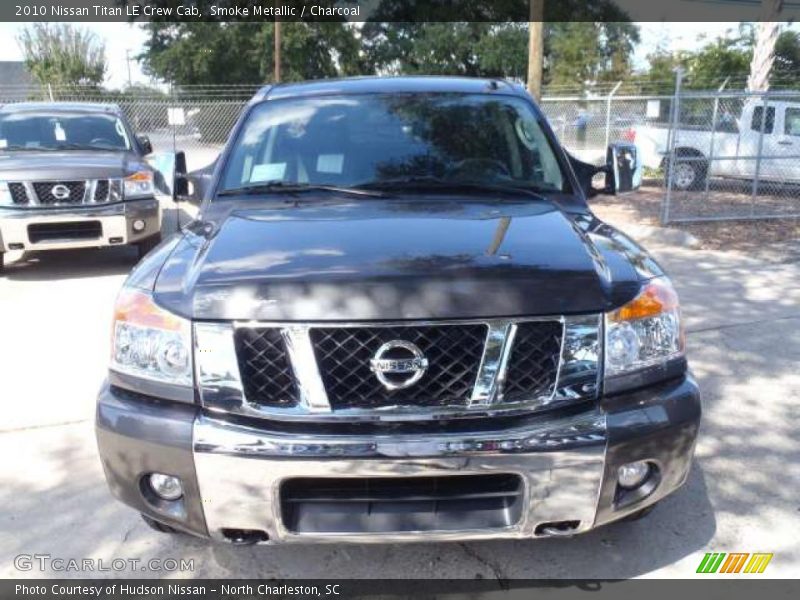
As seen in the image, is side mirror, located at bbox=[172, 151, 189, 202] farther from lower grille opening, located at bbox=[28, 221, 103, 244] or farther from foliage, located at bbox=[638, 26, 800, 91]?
foliage, located at bbox=[638, 26, 800, 91]

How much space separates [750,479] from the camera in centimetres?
351

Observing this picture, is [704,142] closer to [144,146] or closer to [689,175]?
[689,175]

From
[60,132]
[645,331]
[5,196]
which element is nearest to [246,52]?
[60,132]

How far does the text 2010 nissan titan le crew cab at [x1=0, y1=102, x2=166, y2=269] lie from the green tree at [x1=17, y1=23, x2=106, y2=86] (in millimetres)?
31074

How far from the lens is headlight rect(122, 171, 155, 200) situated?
7.70m

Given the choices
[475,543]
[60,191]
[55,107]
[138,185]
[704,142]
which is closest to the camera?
[475,543]

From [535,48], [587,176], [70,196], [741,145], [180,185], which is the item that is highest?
[535,48]

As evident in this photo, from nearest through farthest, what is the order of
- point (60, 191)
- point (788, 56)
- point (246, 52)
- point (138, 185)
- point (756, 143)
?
point (60, 191)
point (138, 185)
point (756, 143)
point (788, 56)
point (246, 52)

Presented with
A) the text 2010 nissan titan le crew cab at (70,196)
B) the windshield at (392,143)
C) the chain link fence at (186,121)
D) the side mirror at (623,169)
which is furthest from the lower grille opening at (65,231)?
the chain link fence at (186,121)

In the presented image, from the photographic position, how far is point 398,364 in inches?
91.0

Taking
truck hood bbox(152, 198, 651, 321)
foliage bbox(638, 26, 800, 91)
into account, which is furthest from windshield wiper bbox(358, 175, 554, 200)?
foliage bbox(638, 26, 800, 91)

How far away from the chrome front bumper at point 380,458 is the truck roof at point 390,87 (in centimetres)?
218

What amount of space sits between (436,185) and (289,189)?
687mm

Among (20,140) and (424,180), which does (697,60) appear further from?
(424,180)
